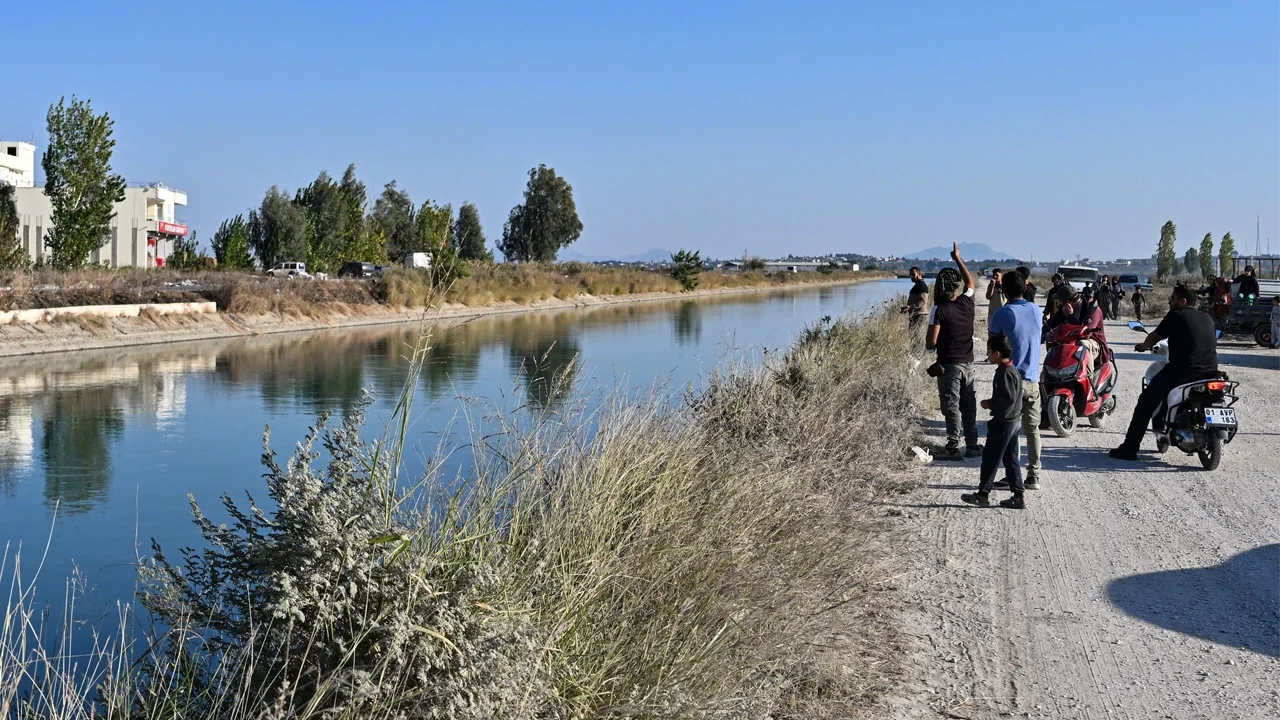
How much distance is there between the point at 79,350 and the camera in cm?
2967

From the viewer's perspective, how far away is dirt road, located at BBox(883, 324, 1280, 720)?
5.45 meters

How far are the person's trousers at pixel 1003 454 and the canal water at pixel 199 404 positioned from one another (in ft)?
8.64

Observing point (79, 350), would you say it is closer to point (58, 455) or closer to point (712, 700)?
point (58, 455)

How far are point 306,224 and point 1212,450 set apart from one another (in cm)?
6856

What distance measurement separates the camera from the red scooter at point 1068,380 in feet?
43.4

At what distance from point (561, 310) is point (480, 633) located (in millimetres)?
55838

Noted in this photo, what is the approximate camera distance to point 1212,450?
11078 mm

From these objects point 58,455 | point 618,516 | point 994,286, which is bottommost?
Result: point 58,455

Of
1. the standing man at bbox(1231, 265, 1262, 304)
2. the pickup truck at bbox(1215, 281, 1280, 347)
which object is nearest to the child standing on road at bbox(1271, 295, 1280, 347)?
the pickup truck at bbox(1215, 281, 1280, 347)

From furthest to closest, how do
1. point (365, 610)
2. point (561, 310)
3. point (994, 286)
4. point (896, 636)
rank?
point (561, 310) → point (994, 286) → point (896, 636) → point (365, 610)

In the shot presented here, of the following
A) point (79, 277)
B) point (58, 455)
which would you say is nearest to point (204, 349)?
point (79, 277)

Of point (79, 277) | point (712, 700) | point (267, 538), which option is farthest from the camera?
point (79, 277)

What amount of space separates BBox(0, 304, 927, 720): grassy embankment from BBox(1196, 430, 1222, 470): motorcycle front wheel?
487 centimetres

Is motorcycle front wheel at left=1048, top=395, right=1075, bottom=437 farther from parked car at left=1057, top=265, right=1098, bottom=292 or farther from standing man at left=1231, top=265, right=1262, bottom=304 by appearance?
parked car at left=1057, top=265, right=1098, bottom=292
